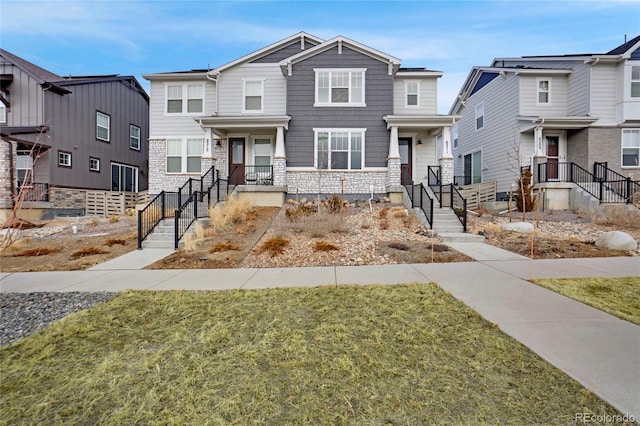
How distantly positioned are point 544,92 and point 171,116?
2112 cm

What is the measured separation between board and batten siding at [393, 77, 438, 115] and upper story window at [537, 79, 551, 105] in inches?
243

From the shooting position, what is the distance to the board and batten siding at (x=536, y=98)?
16.8 metres

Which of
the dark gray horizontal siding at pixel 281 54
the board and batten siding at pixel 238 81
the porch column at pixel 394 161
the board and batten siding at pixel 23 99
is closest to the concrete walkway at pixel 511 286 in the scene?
the porch column at pixel 394 161

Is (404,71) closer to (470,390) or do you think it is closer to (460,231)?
(460,231)

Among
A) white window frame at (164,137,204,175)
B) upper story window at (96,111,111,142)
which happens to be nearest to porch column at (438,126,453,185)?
white window frame at (164,137,204,175)

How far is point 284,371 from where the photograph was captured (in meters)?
2.66

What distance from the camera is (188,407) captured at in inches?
86.3

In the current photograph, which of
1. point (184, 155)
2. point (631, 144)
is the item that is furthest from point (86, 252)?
point (631, 144)

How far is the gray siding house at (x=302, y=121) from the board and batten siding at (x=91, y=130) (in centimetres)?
462

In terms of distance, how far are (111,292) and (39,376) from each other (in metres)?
2.81

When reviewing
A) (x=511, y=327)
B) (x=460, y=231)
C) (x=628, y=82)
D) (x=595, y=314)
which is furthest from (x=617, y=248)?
(x=628, y=82)

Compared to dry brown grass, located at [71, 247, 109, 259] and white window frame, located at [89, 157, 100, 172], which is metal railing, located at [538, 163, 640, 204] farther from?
white window frame, located at [89, 157, 100, 172]

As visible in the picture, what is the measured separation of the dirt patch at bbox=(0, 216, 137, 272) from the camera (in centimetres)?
748

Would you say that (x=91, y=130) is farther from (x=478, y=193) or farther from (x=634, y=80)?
(x=634, y=80)
